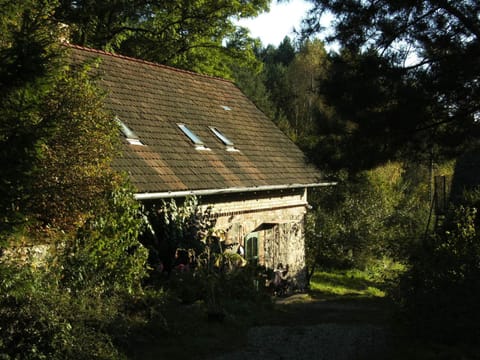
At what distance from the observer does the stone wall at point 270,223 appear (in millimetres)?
13984

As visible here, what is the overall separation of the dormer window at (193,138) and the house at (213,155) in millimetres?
26

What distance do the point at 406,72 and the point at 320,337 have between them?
4.21 metres

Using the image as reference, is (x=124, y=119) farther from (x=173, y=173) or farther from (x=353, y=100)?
(x=353, y=100)

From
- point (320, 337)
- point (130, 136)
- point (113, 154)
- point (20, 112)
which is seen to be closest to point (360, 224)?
point (130, 136)

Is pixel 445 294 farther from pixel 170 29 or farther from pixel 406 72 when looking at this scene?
pixel 170 29

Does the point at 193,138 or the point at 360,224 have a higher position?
the point at 193,138

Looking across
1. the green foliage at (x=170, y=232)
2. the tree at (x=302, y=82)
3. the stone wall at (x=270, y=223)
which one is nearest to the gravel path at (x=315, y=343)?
the green foliage at (x=170, y=232)

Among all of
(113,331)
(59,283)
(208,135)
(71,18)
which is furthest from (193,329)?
(71,18)

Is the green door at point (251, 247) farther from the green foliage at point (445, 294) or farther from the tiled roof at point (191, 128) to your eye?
the green foliage at point (445, 294)

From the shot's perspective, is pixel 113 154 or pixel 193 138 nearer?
pixel 113 154

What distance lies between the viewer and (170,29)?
24125 millimetres

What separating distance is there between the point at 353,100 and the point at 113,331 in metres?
4.79

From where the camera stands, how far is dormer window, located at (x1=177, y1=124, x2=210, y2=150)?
47.1 ft

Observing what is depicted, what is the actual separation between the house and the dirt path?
326 centimetres
